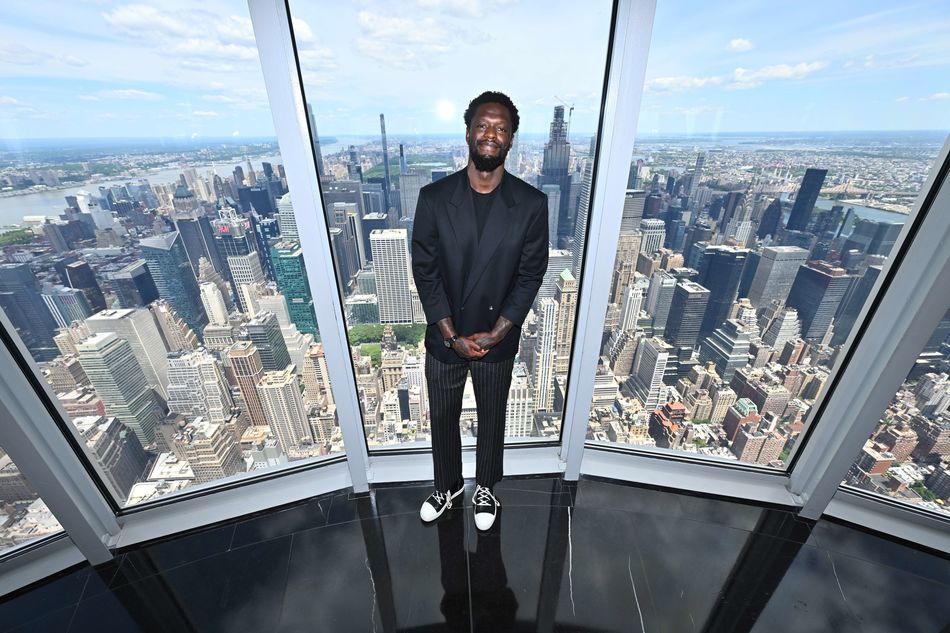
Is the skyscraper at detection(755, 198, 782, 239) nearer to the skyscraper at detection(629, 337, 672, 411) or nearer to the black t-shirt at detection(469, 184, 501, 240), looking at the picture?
the skyscraper at detection(629, 337, 672, 411)

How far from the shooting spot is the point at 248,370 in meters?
1.57

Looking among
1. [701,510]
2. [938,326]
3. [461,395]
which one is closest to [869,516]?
[701,510]

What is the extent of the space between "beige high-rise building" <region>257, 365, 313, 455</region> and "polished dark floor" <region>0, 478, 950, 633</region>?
0.30 metres

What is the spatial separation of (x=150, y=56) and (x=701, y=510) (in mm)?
2658

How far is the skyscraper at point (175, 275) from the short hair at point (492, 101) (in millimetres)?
1092

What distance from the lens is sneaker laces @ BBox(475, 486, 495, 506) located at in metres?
1.65

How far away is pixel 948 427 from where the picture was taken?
147 cm

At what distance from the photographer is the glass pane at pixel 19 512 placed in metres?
1.37

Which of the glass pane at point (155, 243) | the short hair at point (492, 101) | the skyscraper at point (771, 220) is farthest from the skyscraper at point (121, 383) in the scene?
the skyscraper at point (771, 220)

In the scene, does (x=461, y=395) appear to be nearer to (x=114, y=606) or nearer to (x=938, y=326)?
(x=114, y=606)

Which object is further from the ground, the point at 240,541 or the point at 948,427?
the point at 948,427

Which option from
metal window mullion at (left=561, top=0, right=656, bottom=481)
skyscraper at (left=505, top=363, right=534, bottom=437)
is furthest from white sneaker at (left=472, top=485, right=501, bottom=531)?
metal window mullion at (left=561, top=0, right=656, bottom=481)

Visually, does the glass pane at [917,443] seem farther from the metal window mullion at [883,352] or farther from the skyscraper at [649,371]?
the skyscraper at [649,371]

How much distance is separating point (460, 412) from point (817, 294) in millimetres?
1497
